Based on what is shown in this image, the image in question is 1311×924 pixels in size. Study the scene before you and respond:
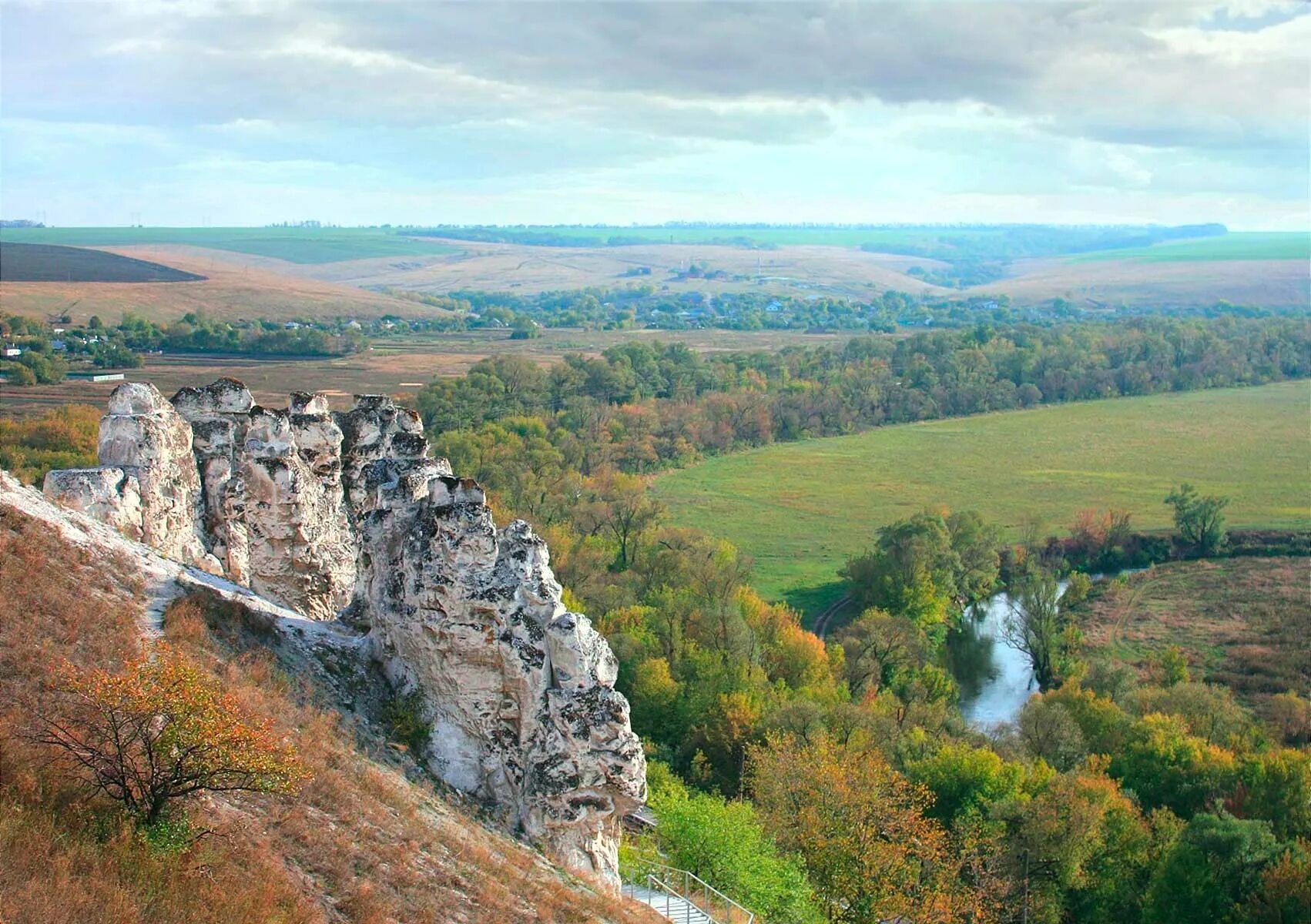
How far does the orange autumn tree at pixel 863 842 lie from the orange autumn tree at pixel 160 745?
1563 cm

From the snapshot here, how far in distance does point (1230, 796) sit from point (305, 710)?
2687 cm

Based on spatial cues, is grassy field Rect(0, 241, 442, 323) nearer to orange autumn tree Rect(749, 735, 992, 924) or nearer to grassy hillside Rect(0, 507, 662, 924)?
orange autumn tree Rect(749, 735, 992, 924)

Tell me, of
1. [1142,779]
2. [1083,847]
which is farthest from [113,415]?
[1142,779]

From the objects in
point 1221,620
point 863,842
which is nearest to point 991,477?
point 1221,620

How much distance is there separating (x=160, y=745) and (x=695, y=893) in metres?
13.5

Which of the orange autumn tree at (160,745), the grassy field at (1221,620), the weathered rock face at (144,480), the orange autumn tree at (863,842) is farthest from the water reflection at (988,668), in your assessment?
the orange autumn tree at (160,745)

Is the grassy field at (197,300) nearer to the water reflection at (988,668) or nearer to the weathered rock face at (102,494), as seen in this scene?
the water reflection at (988,668)

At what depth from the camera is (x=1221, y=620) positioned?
5706 cm

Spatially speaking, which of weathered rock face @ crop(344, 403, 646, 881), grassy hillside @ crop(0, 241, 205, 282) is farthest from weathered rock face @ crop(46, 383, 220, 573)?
grassy hillside @ crop(0, 241, 205, 282)

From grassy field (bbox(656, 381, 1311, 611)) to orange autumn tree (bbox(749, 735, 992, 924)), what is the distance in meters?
29.2

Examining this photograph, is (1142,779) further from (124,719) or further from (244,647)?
(124,719)

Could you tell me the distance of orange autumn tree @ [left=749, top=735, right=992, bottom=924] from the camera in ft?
85.7

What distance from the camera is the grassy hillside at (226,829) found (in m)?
12.6

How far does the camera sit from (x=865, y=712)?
127 ft
